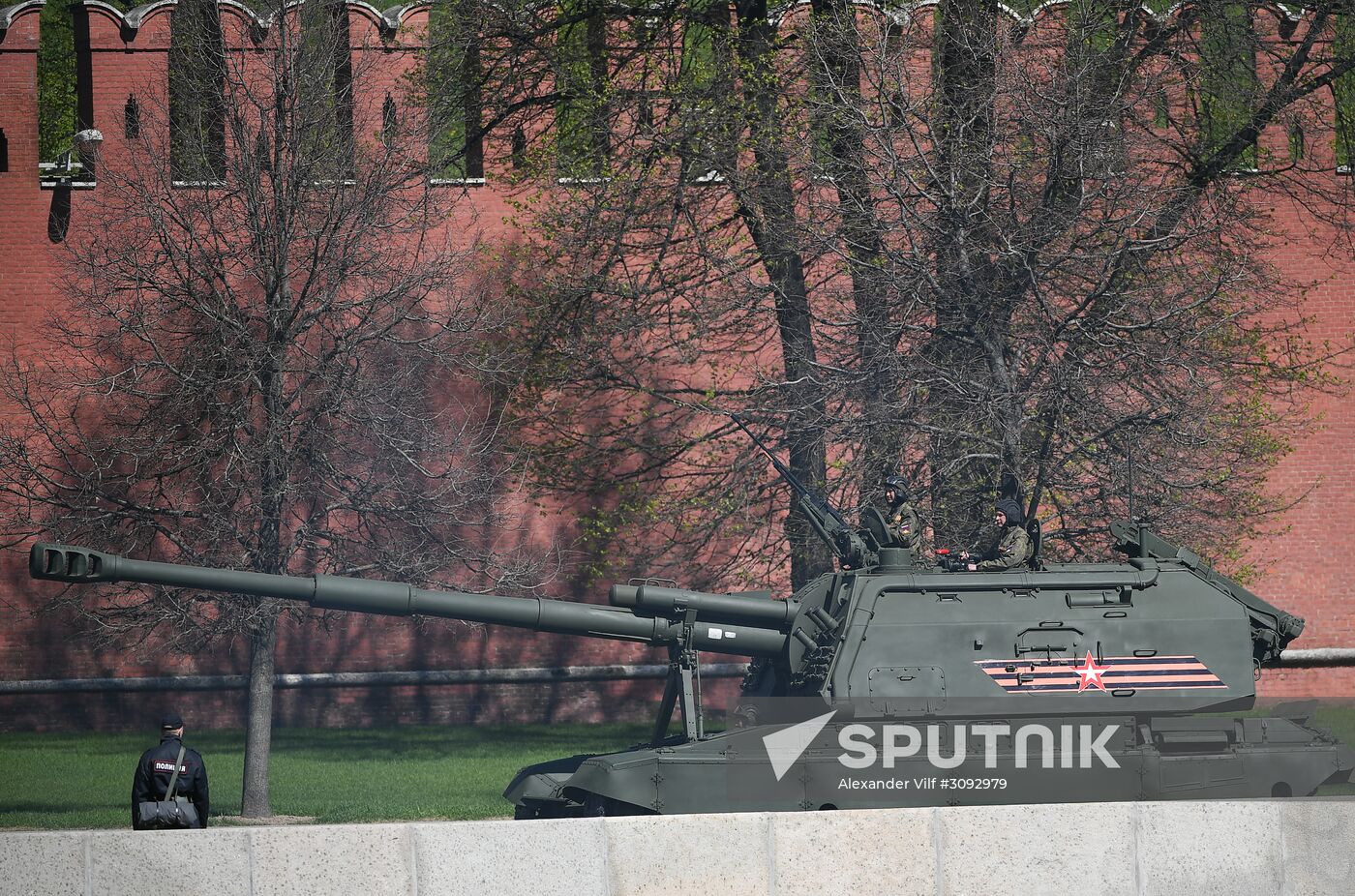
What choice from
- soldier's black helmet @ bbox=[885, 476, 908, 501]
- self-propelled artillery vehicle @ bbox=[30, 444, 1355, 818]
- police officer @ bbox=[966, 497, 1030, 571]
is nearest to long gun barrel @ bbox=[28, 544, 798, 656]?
self-propelled artillery vehicle @ bbox=[30, 444, 1355, 818]

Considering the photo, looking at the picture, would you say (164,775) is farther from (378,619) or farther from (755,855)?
(378,619)

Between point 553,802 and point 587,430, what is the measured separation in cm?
1125

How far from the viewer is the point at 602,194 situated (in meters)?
18.3

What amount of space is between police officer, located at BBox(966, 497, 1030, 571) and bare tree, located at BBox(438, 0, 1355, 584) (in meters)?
3.56

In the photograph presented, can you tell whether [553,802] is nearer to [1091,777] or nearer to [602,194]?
[1091,777]

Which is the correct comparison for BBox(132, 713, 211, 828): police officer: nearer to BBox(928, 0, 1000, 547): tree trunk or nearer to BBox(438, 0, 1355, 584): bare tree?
BBox(438, 0, 1355, 584): bare tree

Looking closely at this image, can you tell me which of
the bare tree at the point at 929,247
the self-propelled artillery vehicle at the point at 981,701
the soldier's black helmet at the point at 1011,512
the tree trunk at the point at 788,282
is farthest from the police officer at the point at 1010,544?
the tree trunk at the point at 788,282

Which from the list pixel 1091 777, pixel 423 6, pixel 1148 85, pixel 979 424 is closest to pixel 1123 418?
pixel 979 424

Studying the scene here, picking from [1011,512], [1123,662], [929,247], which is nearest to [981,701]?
[1123,662]

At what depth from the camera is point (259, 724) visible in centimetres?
1678

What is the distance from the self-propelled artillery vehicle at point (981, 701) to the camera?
1042cm

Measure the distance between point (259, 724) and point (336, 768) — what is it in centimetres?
256

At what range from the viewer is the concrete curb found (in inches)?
322

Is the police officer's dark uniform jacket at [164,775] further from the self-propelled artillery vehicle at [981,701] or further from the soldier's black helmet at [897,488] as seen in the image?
the soldier's black helmet at [897,488]
